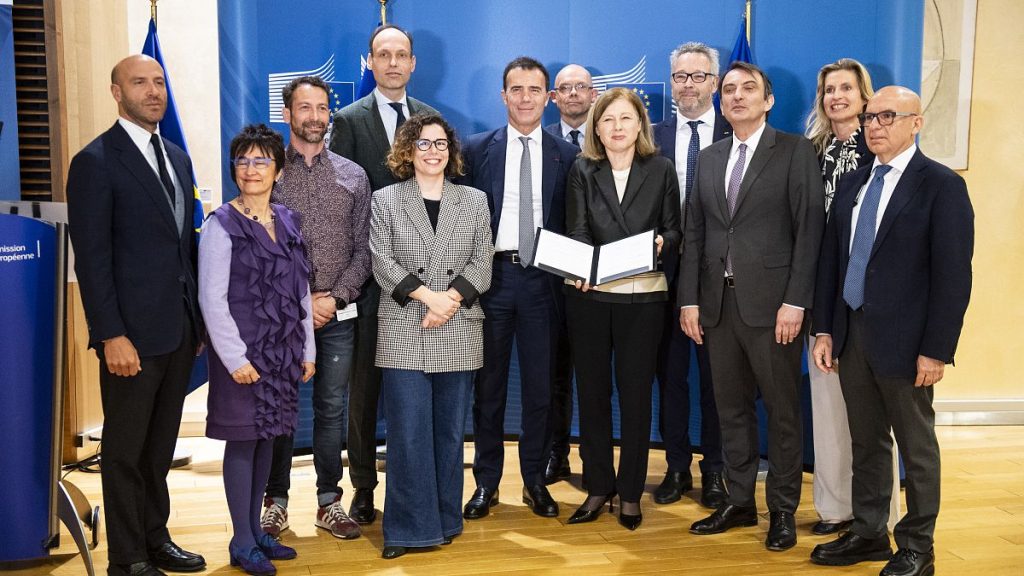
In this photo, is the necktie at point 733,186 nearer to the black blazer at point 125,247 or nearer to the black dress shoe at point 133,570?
the black blazer at point 125,247

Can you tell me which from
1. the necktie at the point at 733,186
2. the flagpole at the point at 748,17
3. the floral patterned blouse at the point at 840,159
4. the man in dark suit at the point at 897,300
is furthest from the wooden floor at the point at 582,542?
the flagpole at the point at 748,17

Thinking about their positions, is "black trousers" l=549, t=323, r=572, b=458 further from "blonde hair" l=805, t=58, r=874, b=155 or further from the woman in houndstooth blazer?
"blonde hair" l=805, t=58, r=874, b=155

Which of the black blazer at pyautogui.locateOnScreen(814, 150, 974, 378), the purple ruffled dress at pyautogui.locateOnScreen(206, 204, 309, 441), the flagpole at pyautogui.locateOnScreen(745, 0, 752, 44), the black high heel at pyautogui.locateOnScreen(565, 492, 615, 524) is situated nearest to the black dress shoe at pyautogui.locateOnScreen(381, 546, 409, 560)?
the purple ruffled dress at pyautogui.locateOnScreen(206, 204, 309, 441)

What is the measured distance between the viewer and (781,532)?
3672mm

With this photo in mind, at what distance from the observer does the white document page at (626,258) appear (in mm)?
3559

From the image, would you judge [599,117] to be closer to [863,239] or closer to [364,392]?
[863,239]

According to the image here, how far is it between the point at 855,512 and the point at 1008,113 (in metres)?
3.48

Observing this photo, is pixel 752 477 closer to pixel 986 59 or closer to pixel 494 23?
pixel 494 23

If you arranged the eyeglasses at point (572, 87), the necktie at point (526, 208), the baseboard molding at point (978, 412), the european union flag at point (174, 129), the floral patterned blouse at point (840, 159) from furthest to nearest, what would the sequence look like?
the baseboard molding at point (978, 412)
the european union flag at point (174, 129)
the eyeglasses at point (572, 87)
the necktie at point (526, 208)
the floral patterned blouse at point (840, 159)

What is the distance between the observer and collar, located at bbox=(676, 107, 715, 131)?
14.1ft

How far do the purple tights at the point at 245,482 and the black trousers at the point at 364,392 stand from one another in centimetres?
58

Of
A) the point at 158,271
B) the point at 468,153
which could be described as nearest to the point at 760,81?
the point at 468,153

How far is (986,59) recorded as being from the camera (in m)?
5.73

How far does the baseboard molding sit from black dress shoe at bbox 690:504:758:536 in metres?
2.65
